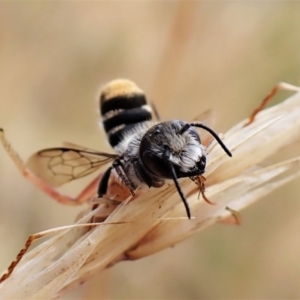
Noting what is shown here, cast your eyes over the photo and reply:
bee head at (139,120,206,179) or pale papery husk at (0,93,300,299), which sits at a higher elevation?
bee head at (139,120,206,179)

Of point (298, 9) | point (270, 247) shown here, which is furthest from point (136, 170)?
point (298, 9)

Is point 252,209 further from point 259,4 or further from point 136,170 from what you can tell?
point 136,170

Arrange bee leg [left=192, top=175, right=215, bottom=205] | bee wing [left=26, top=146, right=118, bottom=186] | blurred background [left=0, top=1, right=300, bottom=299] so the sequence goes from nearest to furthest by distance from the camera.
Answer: bee leg [left=192, top=175, right=215, bottom=205], bee wing [left=26, top=146, right=118, bottom=186], blurred background [left=0, top=1, right=300, bottom=299]

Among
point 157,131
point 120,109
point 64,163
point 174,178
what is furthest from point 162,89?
point 174,178

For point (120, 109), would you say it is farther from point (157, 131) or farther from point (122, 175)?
point (157, 131)

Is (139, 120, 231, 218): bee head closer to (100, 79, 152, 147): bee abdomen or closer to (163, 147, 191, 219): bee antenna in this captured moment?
(163, 147, 191, 219): bee antenna

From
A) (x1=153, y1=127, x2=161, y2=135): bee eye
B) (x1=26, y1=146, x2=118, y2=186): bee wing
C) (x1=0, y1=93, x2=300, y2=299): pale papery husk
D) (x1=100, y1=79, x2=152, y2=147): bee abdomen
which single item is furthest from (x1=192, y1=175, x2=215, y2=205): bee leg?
(x1=100, y1=79, x2=152, y2=147): bee abdomen
